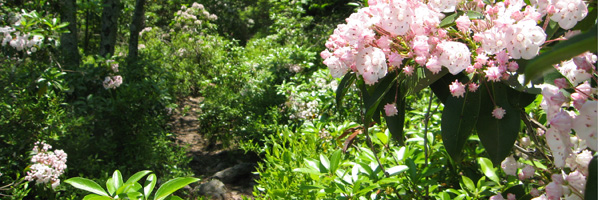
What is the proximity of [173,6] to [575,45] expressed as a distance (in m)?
11.0

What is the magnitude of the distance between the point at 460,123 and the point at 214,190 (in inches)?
114

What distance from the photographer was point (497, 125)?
1004mm

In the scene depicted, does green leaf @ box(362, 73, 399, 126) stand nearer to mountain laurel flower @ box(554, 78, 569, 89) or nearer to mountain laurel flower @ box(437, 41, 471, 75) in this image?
mountain laurel flower @ box(437, 41, 471, 75)

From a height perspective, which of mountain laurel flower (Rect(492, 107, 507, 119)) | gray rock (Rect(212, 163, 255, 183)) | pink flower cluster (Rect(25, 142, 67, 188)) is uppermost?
mountain laurel flower (Rect(492, 107, 507, 119))

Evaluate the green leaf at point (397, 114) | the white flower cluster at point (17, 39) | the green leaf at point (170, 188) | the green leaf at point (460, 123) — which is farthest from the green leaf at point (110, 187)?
the white flower cluster at point (17, 39)

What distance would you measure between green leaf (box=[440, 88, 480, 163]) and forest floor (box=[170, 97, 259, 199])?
283 centimetres

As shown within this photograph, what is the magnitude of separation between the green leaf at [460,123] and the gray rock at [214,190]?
2.81 metres

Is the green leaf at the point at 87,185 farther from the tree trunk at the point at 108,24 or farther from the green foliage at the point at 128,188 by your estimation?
the tree trunk at the point at 108,24

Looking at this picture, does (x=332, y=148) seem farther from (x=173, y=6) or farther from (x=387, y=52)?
(x=173, y=6)

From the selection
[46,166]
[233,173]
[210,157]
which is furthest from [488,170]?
[210,157]

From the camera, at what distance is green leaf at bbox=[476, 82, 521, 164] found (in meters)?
0.98

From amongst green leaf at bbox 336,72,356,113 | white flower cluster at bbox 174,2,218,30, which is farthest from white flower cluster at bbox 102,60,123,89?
white flower cluster at bbox 174,2,218,30

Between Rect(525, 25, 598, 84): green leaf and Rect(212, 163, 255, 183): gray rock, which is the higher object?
Rect(525, 25, 598, 84): green leaf

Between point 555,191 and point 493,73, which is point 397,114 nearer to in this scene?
point 493,73
